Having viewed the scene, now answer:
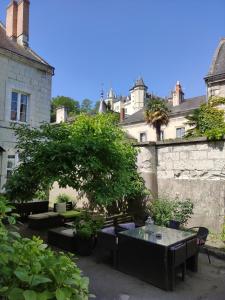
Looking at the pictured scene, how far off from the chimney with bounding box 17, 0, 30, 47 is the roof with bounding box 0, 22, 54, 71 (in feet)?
1.46

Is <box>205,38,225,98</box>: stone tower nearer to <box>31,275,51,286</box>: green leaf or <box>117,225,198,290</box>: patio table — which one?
<box>117,225,198,290</box>: patio table

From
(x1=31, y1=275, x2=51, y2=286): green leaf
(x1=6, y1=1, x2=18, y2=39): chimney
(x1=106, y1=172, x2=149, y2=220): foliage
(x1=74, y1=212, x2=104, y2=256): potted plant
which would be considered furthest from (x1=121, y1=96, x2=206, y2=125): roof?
(x1=31, y1=275, x2=51, y2=286): green leaf

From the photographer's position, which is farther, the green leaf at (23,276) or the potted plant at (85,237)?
the potted plant at (85,237)

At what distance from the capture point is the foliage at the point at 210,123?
6890 mm

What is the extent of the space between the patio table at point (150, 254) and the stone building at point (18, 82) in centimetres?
833

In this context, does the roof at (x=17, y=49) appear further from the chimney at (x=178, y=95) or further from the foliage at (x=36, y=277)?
the chimney at (x=178, y=95)

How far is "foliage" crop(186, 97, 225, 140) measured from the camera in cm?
689

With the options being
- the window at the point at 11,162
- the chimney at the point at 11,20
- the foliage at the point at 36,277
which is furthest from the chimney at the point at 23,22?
the foliage at the point at 36,277

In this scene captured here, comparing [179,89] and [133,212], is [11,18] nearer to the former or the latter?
[133,212]

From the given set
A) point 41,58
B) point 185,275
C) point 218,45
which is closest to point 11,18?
point 41,58

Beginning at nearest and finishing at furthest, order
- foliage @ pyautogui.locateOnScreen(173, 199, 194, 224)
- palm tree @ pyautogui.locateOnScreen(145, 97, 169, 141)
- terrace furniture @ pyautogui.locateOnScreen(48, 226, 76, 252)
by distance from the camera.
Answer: terrace furniture @ pyautogui.locateOnScreen(48, 226, 76, 252)
foliage @ pyautogui.locateOnScreen(173, 199, 194, 224)
palm tree @ pyautogui.locateOnScreen(145, 97, 169, 141)

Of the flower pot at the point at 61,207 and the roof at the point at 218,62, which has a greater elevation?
the roof at the point at 218,62

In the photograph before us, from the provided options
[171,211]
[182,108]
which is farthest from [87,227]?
[182,108]

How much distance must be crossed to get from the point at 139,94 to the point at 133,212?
144 feet
